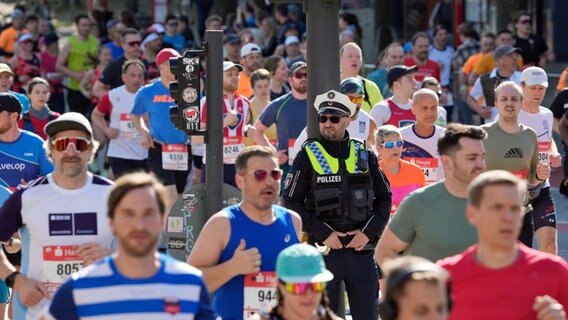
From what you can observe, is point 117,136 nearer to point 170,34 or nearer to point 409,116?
point 409,116

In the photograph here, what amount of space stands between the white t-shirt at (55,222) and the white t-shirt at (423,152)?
4.73 m

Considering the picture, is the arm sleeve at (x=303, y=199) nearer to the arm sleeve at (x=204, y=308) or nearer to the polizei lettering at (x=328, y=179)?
the polizei lettering at (x=328, y=179)

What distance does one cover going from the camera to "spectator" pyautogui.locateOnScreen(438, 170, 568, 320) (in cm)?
614

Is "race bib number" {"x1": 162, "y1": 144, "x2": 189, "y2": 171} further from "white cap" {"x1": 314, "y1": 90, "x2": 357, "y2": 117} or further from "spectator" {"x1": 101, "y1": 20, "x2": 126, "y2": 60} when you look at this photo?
"spectator" {"x1": 101, "y1": 20, "x2": 126, "y2": 60}

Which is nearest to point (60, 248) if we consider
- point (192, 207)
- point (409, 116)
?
point (192, 207)

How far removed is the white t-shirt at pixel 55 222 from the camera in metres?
7.52

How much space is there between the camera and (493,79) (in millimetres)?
17906

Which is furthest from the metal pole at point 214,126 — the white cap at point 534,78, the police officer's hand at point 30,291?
the police officer's hand at point 30,291

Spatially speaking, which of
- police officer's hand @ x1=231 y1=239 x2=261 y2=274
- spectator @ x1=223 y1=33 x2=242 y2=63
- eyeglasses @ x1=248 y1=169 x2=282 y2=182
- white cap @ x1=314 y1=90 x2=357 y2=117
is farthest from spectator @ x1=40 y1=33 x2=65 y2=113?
police officer's hand @ x1=231 y1=239 x2=261 y2=274

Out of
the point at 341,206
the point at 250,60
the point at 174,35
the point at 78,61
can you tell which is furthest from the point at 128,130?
the point at 174,35

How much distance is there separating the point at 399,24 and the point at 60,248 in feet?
79.9

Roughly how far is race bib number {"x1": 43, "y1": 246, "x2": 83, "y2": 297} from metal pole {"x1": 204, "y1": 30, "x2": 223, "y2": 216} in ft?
10.5

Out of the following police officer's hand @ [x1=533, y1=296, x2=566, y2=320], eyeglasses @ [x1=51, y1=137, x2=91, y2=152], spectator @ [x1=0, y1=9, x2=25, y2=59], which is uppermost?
spectator @ [x1=0, y1=9, x2=25, y2=59]

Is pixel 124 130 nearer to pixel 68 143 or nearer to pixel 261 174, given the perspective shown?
pixel 68 143
